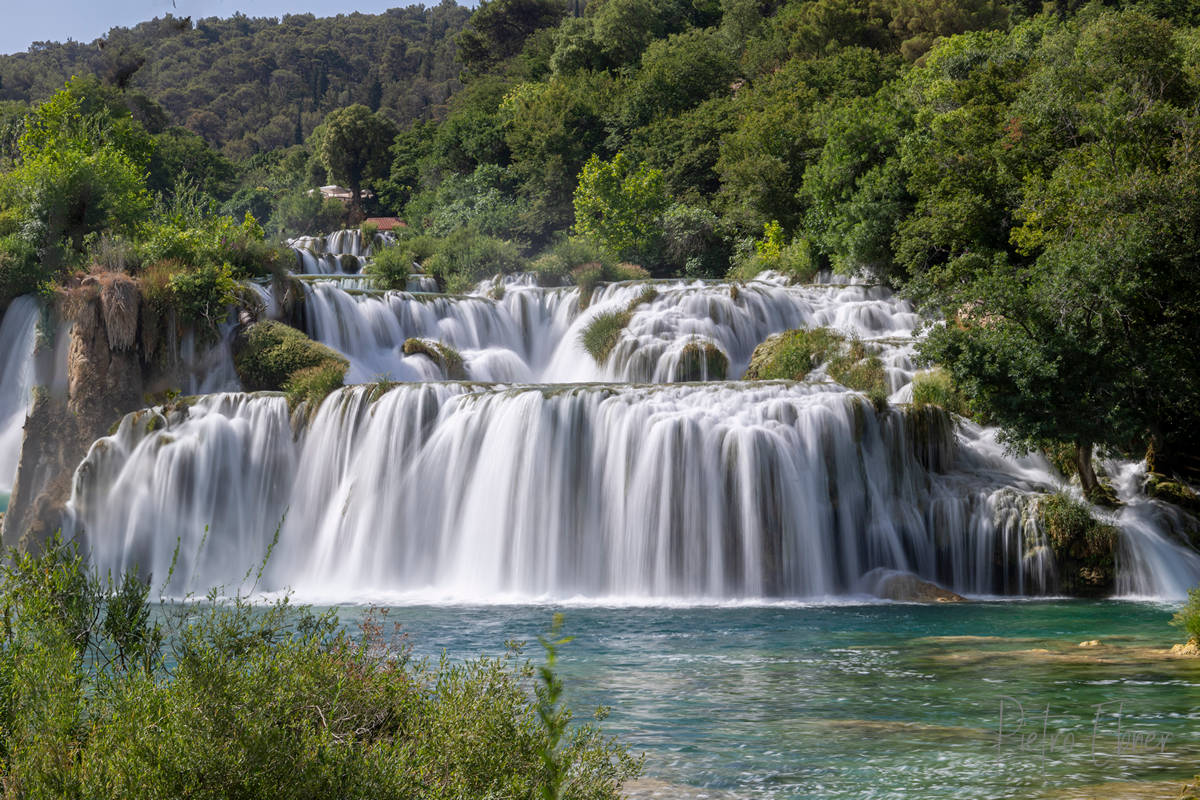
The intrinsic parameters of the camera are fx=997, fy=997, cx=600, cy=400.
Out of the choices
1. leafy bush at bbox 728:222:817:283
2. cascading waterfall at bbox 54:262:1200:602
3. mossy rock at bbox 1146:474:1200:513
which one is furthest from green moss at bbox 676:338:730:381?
mossy rock at bbox 1146:474:1200:513

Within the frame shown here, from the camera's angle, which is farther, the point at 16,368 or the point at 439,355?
the point at 439,355

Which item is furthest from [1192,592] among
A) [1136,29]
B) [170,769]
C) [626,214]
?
[626,214]

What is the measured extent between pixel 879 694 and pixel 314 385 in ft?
49.3

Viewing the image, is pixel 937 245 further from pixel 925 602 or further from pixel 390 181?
pixel 390 181

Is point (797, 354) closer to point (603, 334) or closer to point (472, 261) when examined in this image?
point (603, 334)

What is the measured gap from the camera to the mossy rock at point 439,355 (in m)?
27.3

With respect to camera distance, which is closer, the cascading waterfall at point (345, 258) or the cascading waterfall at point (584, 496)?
the cascading waterfall at point (584, 496)

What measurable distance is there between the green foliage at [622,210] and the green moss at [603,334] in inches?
506

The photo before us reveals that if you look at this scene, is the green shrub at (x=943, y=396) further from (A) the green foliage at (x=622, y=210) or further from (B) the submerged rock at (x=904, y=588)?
(A) the green foliage at (x=622, y=210)

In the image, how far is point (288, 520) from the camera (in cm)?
2066

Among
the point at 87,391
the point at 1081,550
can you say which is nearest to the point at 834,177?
the point at 1081,550

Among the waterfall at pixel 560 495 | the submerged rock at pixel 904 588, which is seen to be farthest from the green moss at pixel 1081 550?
the submerged rock at pixel 904 588

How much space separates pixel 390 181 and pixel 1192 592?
215 feet

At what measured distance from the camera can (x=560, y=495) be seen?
1898 centimetres
